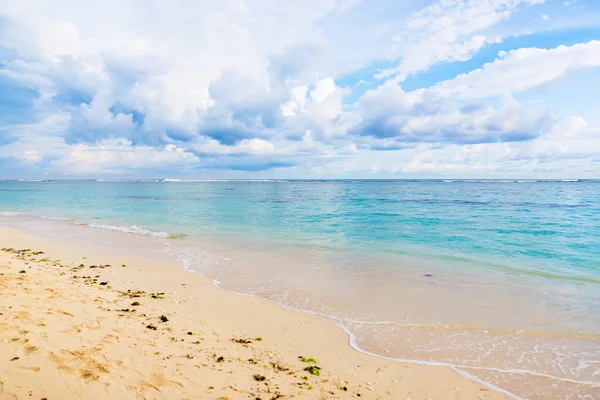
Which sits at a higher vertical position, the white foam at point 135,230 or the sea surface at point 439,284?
the white foam at point 135,230

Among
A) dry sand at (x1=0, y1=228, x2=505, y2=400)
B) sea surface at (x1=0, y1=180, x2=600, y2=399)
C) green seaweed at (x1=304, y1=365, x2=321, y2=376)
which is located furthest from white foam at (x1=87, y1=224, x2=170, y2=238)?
green seaweed at (x1=304, y1=365, x2=321, y2=376)

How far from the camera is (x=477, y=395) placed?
6027 mm

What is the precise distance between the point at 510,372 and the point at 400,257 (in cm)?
1047

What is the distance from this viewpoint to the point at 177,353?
6.56 meters

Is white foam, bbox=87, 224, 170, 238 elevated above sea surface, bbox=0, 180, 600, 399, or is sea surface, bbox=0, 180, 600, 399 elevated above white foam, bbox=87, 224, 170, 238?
white foam, bbox=87, 224, 170, 238

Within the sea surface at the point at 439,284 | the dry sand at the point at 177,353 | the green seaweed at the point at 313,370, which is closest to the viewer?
the dry sand at the point at 177,353

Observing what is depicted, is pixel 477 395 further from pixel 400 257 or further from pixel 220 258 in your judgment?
pixel 220 258

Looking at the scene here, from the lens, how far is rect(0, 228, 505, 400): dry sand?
527 centimetres

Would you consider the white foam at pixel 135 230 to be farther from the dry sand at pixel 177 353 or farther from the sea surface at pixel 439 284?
the dry sand at pixel 177 353

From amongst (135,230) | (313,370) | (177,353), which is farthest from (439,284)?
(135,230)

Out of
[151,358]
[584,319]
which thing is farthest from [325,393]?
[584,319]

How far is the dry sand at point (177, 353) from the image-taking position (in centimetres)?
527

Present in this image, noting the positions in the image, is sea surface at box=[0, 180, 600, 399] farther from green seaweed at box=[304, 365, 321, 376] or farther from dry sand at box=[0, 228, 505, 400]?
green seaweed at box=[304, 365, 321, 376]

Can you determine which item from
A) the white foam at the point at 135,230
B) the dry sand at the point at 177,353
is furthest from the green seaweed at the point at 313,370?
the white foam at the point at 135,230
